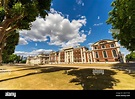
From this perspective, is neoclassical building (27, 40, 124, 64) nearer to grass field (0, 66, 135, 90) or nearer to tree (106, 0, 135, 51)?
tree (106, 0, 135, 51)

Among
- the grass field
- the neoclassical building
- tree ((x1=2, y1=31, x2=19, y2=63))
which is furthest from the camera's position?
tree ((x1=2, y1=31, x2=19, y2=63))

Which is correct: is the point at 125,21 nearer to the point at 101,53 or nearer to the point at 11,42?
the point at 101,53

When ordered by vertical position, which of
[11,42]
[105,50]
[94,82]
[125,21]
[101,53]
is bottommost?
[94,82]

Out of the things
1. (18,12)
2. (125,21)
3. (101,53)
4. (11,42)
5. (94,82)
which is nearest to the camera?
(94,82)

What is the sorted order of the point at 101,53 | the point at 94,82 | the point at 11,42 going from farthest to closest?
the point at 11,42, the point at 101,53, the point at 94,82

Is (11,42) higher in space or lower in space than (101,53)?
higher

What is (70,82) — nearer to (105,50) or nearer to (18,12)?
(105,50)

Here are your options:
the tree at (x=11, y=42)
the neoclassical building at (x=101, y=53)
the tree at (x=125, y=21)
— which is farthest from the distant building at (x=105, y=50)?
the tree at (x=11, y=42)

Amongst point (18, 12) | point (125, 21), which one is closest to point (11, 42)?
point (18, 12)

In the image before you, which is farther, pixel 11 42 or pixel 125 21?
pixel 11 42

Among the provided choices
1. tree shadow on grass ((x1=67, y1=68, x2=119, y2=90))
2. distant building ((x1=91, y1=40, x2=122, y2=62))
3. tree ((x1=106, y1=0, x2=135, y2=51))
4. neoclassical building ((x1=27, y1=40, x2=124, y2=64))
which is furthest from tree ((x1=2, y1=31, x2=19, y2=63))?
tree ((x1=106, y1=0, x2=135, y2=51))

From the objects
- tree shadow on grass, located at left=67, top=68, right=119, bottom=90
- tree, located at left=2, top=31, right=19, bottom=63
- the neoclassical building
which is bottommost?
tree shadow on grass, located at left=67, top=68, right=119, bottom=90
